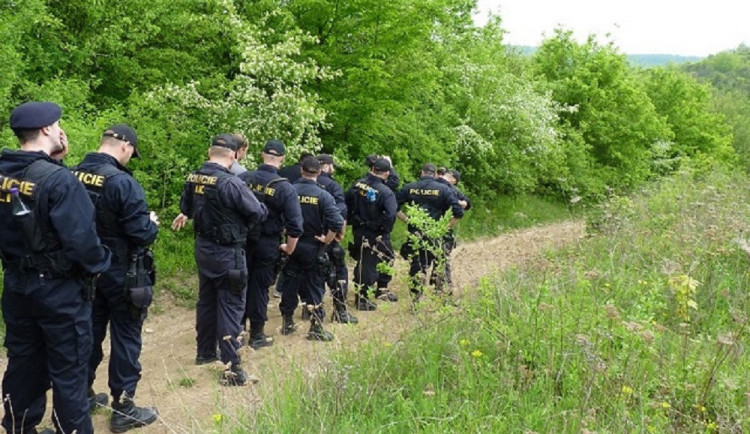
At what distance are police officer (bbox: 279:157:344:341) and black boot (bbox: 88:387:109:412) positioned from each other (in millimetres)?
2467

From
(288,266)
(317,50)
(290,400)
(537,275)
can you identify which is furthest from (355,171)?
(290,400)

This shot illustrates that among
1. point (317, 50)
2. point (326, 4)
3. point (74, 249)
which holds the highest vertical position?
point (326, 4)

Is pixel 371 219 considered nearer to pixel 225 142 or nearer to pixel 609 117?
pixel 225 142

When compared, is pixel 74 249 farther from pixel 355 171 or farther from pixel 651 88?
pixel 651 88

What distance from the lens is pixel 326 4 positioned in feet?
34.1

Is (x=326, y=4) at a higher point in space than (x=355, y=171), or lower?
higher

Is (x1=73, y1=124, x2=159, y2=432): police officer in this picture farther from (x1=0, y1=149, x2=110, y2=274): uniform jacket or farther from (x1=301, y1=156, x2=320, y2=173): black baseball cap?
(x1=301, y1=156, x2=320, y2=173): black baseball cap

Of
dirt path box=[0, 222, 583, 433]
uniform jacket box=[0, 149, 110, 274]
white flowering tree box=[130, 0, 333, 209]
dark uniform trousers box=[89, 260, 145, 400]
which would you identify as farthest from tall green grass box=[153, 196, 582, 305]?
uniform jacket box=[0, 149, 110, 274]

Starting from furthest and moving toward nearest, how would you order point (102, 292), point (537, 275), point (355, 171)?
point (355, 171) → point (537, 275) → point (102, 292)

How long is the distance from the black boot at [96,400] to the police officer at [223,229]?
1.01 m

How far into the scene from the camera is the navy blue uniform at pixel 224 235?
530 centimetres

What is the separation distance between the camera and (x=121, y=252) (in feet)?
14.6

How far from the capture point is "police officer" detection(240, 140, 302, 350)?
6309mm

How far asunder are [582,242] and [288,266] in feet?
13.6
